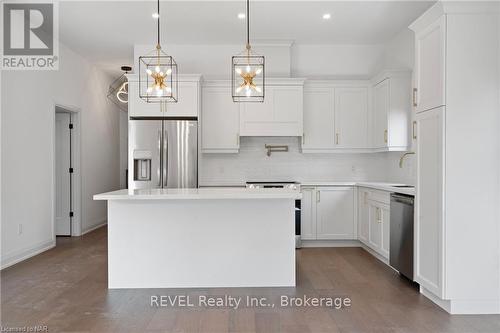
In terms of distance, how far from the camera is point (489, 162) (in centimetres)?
280

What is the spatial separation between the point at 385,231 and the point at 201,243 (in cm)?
216

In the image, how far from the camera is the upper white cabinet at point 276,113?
5262 mm

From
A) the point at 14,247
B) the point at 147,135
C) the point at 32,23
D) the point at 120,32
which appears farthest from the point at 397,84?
the point at 14,247

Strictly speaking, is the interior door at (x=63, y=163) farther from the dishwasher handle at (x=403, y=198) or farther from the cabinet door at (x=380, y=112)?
the dishwasher handle at (x=403, y=198)

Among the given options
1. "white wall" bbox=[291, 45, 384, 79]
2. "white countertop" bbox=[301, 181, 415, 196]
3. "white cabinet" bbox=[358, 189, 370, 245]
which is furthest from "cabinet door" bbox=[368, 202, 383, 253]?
"white wall" bbox=[291, 45, 384, 79]

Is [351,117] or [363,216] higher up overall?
[351,117]

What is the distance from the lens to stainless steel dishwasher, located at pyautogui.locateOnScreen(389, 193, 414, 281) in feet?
11.3

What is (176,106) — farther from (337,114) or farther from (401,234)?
(401,234)

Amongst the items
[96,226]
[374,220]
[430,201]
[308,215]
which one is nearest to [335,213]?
[308,215]

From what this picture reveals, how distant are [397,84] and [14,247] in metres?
5.15

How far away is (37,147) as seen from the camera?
15.4 feet

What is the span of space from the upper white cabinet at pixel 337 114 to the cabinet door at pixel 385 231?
1.47m

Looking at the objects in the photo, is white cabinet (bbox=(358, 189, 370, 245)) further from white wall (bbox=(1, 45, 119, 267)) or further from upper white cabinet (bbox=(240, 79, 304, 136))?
white wall (bbox=(1, 45, 119, 267))

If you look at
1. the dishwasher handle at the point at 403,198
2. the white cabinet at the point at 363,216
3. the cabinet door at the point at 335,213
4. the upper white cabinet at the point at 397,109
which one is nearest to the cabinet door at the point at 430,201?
the dishwasher handle at the point at 403,198
